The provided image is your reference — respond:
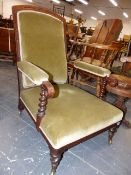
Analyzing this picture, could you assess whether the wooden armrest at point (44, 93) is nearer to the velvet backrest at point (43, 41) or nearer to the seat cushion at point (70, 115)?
the seat cushion at point (70, 115)

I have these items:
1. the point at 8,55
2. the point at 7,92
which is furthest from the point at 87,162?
the point at 8,55

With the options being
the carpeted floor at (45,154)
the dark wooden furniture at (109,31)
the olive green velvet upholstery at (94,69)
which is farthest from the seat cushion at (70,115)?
the dark wooden furniture at (109,31)

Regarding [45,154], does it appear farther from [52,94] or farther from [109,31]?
[109,31]

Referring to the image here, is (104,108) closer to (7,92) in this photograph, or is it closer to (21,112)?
(21,112)

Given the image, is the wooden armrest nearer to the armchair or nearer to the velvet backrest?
the armchair

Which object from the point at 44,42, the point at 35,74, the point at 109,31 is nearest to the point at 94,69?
the point at 44,42

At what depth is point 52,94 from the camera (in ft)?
3.23

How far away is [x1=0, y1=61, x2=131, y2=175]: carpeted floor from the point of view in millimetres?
1234

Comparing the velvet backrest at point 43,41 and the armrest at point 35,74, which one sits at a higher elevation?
the velvet backrest at point 43,41

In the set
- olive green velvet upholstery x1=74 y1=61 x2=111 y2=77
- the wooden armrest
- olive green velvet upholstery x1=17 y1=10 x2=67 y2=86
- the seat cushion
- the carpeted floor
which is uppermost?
olive green velvet upholstery x1=17 y1=10 x2=67 y2=86

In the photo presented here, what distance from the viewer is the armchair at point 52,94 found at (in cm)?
103

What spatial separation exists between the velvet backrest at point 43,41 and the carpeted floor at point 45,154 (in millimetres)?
601

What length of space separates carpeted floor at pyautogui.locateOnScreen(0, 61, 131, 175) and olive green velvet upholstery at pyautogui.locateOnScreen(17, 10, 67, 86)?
1.98 ft

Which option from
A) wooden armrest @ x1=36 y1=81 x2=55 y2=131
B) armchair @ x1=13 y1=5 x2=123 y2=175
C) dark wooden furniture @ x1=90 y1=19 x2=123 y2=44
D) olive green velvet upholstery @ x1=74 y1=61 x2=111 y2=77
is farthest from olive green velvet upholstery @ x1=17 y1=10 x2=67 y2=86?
dark wooden furniture @ x1=90 y1=19 x2=123 y2=44
